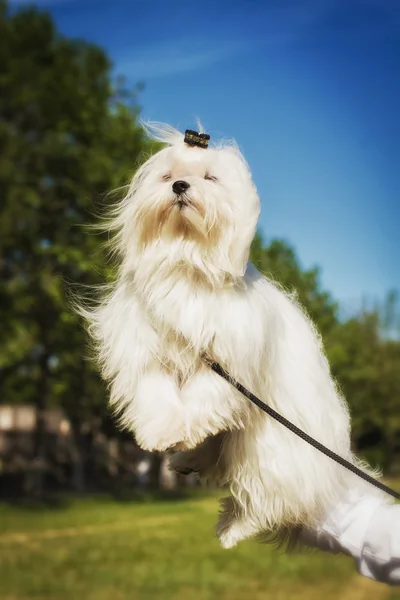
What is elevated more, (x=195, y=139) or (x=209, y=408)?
(x=195, y=139)

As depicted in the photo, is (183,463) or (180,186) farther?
(183,463)

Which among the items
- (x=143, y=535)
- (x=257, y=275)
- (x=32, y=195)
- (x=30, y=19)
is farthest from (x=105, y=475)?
(x=257, y=275)

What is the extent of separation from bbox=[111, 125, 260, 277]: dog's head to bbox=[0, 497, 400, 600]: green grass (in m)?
13.8

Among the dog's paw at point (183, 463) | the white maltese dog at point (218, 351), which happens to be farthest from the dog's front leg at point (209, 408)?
the dog's paw at point (183, 463)

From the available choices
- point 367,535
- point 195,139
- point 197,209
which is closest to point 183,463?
point 367,535

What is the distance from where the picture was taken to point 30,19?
2753cm

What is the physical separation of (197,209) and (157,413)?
0.78 metres

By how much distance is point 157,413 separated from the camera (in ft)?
9.41

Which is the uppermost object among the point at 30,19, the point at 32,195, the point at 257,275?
the point at 30,19

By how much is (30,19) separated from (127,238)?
88.2 feet

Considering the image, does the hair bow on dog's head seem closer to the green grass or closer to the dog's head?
the dog's head

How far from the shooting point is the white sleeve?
2.80 m

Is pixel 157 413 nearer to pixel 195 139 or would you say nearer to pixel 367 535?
pixel 367 535

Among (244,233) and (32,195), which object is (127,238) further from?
(32,195)
